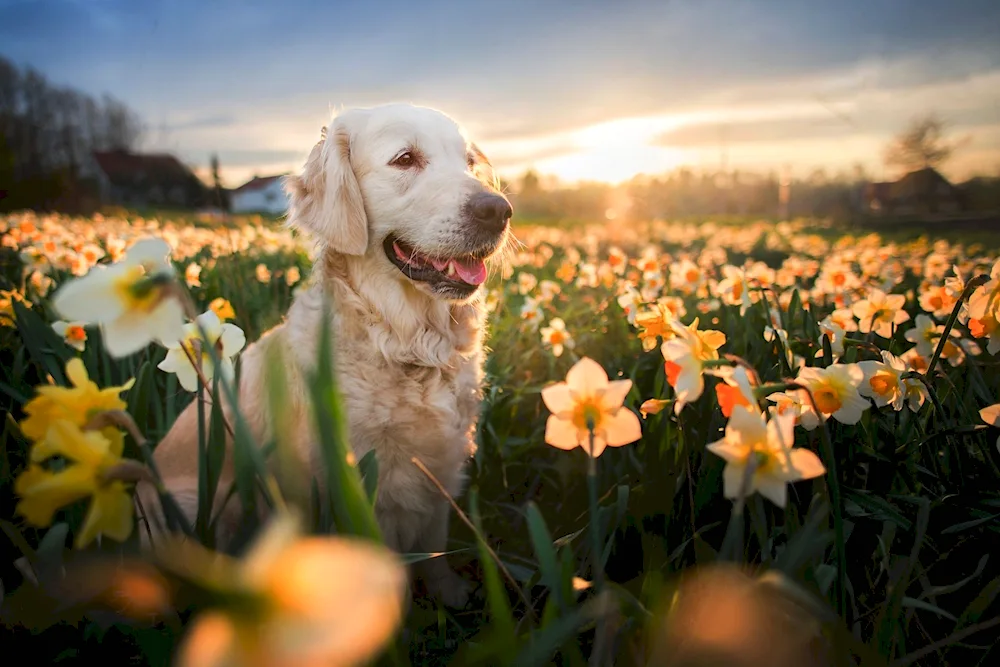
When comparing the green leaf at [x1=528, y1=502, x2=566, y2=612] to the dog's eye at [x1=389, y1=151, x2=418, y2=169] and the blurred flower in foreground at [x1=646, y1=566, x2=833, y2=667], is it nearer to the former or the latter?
the blurred flower in foreground at [x1=646, y1=566, x2=833, y2=667]

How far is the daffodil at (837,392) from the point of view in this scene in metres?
1.26

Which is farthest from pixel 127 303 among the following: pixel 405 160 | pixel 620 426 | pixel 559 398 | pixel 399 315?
pixel 405 160

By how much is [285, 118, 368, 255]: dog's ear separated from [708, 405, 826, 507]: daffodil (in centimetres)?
180

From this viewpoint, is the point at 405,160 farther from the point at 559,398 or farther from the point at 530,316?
the point at 559,398

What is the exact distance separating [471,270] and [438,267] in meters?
0.14

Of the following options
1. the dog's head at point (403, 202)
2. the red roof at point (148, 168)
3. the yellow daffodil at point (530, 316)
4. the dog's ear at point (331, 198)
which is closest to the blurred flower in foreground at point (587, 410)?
the dog's head at point (403, 202)

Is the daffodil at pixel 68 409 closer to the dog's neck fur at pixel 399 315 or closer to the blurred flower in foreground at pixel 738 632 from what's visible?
the blurred flower in foreground at pixel 738 632

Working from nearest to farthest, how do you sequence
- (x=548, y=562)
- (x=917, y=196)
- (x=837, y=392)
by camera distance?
(x=548, y=562) < (x=837, y=392) < (x=917, y=196)

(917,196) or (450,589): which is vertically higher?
(917,196)

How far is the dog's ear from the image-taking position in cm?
237

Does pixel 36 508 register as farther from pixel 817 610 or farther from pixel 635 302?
pixel 635 302

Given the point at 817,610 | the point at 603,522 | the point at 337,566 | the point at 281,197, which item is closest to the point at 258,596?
the point at 337,566

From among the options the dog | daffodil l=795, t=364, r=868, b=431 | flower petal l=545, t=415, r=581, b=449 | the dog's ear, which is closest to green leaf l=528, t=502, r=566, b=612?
flower petal l=545, t=415, r=581, b=449

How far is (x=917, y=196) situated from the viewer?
2197cm
